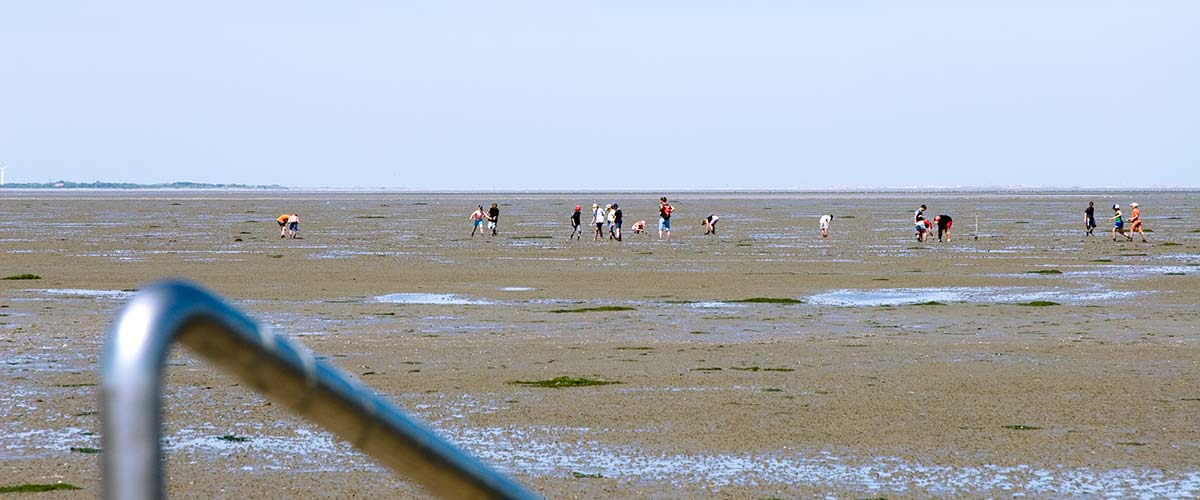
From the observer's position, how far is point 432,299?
22.9m

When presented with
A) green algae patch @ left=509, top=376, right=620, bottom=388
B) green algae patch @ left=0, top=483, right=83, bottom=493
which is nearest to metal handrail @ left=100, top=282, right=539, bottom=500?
green algae patch @ left=0, top=483, right=83, bottom=493

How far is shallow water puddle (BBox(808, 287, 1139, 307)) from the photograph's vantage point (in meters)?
22.3

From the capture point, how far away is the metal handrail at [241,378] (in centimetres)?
89

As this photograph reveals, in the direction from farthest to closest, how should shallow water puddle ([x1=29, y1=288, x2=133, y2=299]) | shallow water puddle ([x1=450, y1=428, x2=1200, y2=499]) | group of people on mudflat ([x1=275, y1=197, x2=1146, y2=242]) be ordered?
group of people on mudflat ([x1=275, y1=197, x2=1146, y2=242]) → shallow water puddle ([x1=29, y1=288, x2=133, y2=299]) → shallow water puddle ([x1=450, y1=428, x2=1200, y2=499])

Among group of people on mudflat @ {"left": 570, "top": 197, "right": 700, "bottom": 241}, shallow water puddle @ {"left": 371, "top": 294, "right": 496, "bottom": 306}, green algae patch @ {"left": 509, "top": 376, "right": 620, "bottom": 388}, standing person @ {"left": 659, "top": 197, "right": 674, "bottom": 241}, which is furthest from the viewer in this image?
standing person @ {"left": 659, "top": 197, "right": 674, "bottom": 241}

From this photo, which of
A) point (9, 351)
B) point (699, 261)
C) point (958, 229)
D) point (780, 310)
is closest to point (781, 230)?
point (958, 229)

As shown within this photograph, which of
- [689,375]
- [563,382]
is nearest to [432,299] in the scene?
[689,375]

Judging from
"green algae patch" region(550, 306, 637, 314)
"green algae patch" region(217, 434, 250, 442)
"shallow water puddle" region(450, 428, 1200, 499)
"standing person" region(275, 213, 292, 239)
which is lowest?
"standing person" region(275, 213, 292, 239)

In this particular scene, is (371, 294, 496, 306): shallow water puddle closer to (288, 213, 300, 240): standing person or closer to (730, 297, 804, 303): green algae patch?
(730, 297, 804, 303): green algae patch

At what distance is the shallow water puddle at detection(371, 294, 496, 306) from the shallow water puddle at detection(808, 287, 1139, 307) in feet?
17.1

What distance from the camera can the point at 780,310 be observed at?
20.8 m

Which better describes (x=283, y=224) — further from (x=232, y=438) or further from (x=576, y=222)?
(x=232, y=438)

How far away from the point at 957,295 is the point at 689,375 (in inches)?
433

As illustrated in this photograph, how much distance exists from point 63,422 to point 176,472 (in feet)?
7.51
